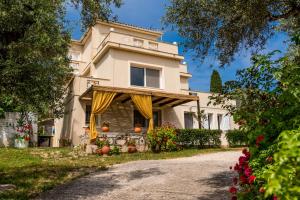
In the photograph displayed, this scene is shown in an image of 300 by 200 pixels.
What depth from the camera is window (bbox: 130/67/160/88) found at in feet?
70.2

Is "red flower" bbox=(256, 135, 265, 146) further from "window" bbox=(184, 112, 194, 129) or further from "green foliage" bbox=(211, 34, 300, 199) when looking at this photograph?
"window" bbox=(184, 112, 194, 129)

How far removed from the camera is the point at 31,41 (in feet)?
26.9

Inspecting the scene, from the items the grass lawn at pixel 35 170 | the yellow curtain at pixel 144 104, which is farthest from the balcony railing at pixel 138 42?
the grass lawn at pixel 35 170

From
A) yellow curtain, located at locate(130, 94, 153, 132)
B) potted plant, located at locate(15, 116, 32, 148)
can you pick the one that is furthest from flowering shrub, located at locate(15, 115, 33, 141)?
yellow curtain, located at locate(130, 94, 153, 132)

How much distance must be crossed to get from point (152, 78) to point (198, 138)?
5607mm

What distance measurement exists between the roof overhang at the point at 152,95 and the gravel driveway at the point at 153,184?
7.39m

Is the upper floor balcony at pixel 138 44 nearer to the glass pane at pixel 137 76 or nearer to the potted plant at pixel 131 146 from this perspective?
the glass pane at pixel 137 76

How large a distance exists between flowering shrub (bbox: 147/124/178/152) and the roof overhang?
274 cm

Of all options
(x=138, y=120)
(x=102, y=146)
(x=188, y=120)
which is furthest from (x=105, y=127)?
(x=188, y=120)

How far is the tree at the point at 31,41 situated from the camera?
7.52 metres

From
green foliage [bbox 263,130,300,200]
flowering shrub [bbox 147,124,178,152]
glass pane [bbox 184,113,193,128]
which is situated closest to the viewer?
green foliage [bbox 263,130,300,200]

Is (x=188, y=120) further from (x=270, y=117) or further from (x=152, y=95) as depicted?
(x=270, y=117)

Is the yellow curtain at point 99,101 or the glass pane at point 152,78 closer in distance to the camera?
the yellow curtain at point 99,101

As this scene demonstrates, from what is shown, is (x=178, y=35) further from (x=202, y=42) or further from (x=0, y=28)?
(x=0, y=28)
